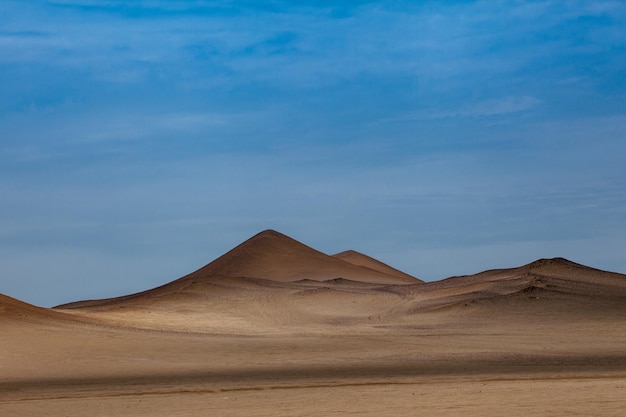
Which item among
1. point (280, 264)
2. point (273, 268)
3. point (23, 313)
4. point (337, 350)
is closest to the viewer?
point (337, 350)

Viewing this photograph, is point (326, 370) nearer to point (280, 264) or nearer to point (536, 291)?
point (536, 291)

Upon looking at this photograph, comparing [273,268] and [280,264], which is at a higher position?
[280,264]

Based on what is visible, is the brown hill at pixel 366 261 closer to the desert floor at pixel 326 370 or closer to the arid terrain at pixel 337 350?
the arid terrain at pixel 337 350

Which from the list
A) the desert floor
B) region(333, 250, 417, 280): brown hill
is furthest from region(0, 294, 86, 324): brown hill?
region(333, 250, 417, 280): brown hill

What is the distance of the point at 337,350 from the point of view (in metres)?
32.8

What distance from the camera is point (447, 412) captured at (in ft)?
55.9


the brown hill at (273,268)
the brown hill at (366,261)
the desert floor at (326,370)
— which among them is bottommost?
the desert floor at (326,370)

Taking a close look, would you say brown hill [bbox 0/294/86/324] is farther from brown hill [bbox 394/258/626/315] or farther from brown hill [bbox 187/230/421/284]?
brown hill [bbox 187/230/421/284]

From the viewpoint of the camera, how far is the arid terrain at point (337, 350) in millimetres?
19438

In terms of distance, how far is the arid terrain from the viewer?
19.4 meters

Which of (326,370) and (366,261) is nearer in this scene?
(326,370)

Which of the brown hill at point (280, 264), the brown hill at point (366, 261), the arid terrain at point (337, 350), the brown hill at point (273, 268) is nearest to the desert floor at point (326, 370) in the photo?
the arid terrain at point (337, 350)

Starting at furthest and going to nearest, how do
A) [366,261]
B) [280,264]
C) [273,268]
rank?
[366,261]
[280,264]
[273,268]

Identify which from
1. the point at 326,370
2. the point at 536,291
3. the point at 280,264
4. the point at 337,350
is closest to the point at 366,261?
the point at 280,264
